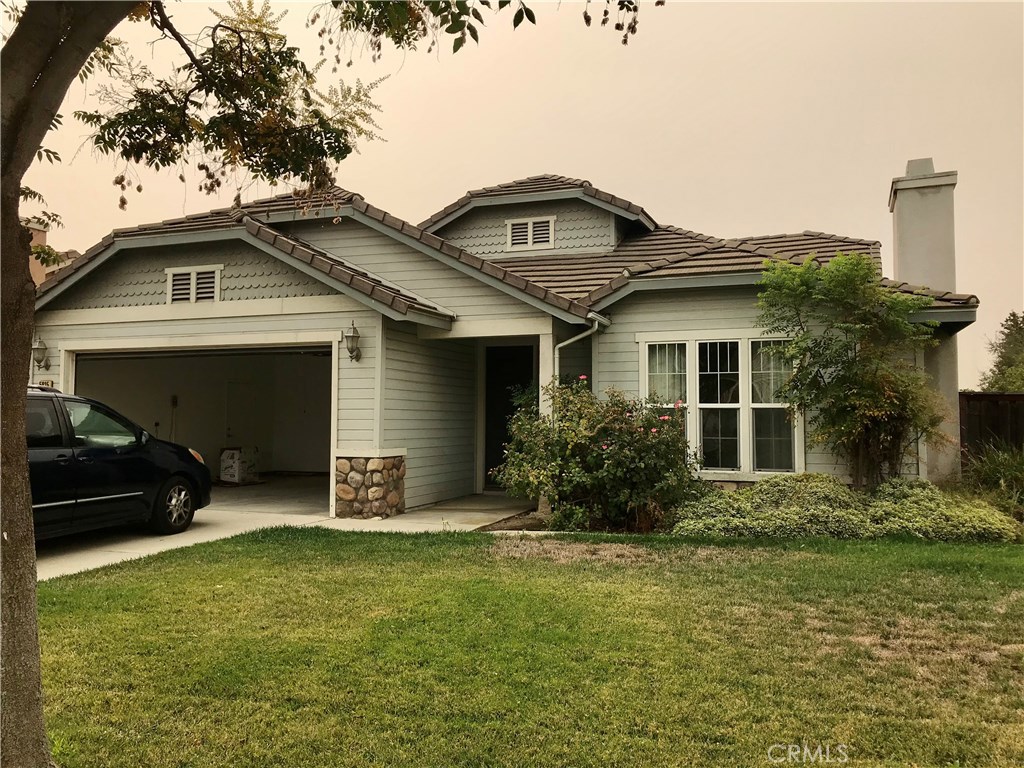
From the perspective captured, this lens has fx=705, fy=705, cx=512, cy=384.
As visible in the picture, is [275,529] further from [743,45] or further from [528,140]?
[528,140]

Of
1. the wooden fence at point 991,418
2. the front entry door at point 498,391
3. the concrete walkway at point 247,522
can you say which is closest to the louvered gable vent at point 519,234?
the front entry door at point 498,391

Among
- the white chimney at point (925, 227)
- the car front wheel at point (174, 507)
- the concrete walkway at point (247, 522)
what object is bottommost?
the concrete walkway at point (247, 522)

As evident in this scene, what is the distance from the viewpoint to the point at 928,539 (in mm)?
7914

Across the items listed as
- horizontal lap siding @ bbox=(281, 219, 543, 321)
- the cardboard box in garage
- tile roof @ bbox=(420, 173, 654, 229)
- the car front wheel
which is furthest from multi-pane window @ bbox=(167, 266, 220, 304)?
the cardboard box in garage

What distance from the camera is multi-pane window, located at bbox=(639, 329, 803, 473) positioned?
404 inches

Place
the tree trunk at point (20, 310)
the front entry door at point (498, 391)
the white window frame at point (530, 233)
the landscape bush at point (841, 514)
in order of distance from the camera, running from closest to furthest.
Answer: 1. the tree trunk at point (20, 310)
2. the landscape bush at point (841, 514)
3. the front entry door at point (498, 391)
4. the white window frame at point (530, 233)

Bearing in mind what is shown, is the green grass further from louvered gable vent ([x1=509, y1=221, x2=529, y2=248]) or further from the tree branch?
louvered gable vent ([x1=509, y1=221, x2=529, y2=248])

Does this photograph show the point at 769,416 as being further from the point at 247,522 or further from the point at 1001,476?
the point at 247,522

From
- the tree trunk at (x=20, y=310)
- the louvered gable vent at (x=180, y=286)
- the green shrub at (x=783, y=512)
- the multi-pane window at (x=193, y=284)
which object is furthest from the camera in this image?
the louvered gable vent at (x=180, y=286)

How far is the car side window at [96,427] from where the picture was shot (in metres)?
7.90

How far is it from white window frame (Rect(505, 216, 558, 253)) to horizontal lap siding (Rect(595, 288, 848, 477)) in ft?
11.3

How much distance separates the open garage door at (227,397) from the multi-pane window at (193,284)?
98 centimetres

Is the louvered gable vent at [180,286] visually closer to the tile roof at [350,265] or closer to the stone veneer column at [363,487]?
the tile roof at [350,265]

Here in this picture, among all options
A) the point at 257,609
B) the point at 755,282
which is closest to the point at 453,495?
the point at 755,282
